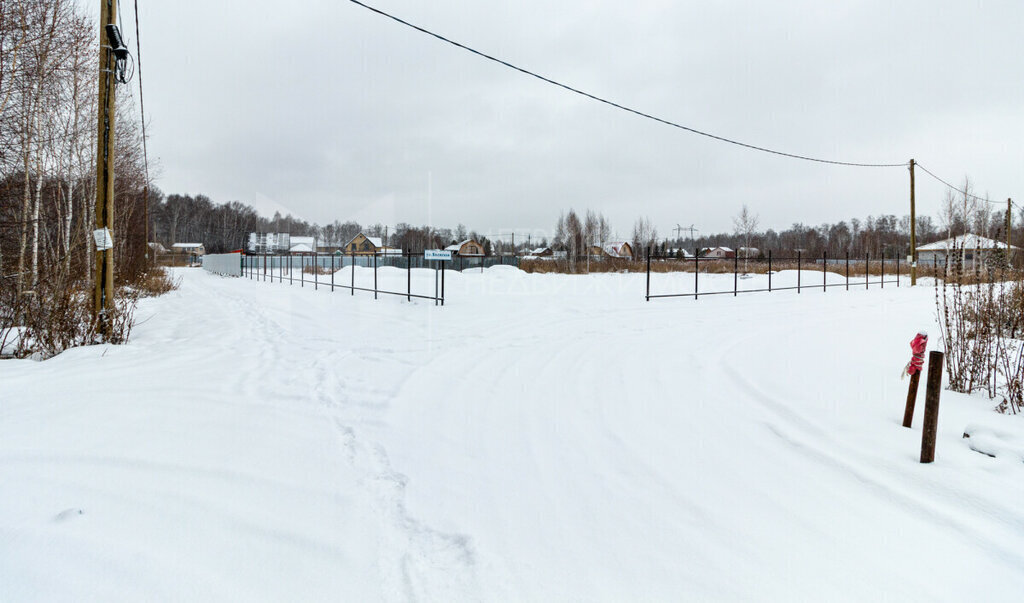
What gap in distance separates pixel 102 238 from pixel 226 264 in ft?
120

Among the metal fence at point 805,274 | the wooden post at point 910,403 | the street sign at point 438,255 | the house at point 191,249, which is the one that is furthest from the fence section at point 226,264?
the house at point 191,249

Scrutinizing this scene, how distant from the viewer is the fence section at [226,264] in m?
36.0

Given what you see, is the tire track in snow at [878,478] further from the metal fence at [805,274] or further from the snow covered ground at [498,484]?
the metal fence at [805,274]

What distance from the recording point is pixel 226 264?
3938 centimetres

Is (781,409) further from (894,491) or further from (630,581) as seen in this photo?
(630,581)

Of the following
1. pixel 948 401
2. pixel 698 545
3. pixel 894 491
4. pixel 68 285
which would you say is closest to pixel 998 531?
pixel 894 491

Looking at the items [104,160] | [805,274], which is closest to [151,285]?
[104,160]

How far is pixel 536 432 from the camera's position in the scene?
12.8 feet

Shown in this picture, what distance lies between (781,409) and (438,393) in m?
3.18

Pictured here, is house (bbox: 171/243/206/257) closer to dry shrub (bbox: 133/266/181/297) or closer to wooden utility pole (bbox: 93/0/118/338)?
dry shrub (bbox: 133/266/181/297)

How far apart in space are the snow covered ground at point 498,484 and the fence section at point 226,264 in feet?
109

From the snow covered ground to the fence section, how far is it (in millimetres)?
33346

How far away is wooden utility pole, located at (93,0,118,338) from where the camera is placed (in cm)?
717

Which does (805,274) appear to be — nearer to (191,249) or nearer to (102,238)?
(102,238)
